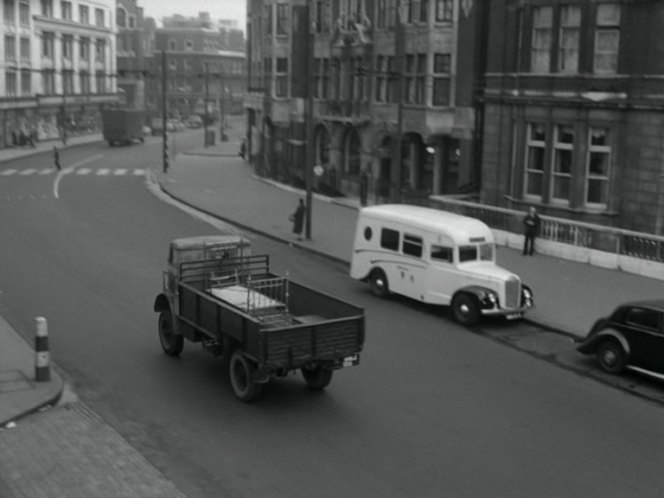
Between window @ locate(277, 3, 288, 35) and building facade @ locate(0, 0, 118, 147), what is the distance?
27.4m

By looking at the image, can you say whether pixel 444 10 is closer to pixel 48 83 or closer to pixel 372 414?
pixel 372 414

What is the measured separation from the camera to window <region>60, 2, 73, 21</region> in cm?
9469

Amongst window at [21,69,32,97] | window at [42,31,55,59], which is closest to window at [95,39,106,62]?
window at [42,31,55,59]

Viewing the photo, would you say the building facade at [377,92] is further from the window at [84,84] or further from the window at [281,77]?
the window at [84,84]

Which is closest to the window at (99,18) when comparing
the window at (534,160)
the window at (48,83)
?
the window at (48,83)

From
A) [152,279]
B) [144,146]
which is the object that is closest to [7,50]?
[144,146]

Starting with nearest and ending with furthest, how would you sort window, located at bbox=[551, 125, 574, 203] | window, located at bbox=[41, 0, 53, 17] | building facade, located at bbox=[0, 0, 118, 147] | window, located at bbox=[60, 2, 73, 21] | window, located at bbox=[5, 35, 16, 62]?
window, located at bbox=[551, 125, 574, 203] < window, located at bbox=[5, 35, 16, 62] < building facade, located at bbox=[0, 0, 118, 147] < window, located at bbox=[41, 0, 53, 17] < window, located at bbox=[60, 2, 73, 21]

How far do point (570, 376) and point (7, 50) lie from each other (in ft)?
242

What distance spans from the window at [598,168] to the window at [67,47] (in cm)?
7345

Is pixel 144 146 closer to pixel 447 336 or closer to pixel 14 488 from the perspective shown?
pixel 447 336

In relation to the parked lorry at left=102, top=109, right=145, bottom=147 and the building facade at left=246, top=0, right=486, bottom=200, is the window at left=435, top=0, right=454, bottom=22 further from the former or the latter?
the parked lorry at left=102, top=109, right=145, bottom=147

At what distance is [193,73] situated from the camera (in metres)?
141

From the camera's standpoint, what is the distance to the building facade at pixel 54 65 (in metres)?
81.8

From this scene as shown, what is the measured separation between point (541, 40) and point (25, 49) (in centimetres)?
6425
